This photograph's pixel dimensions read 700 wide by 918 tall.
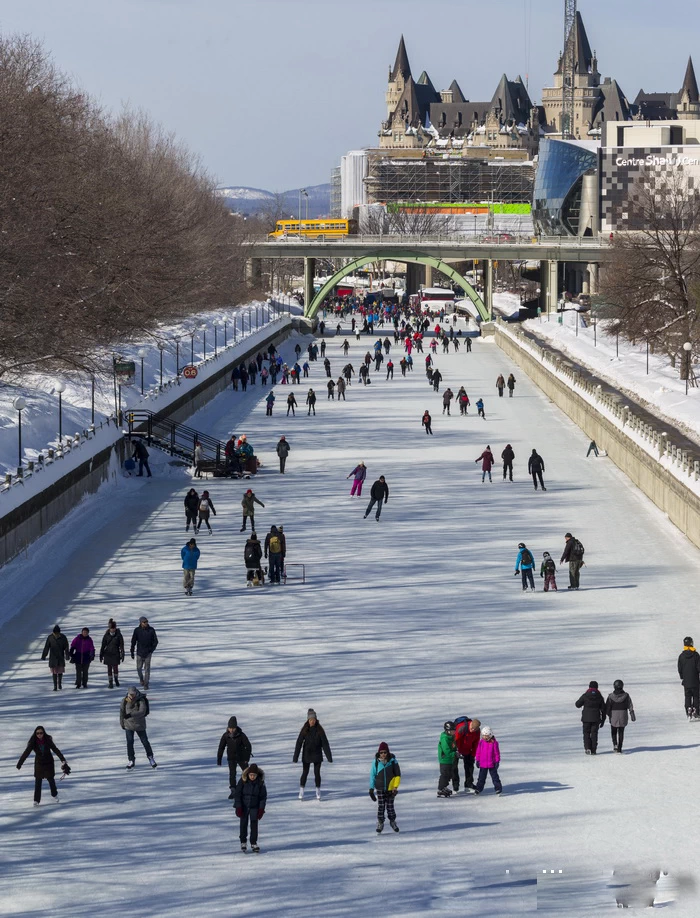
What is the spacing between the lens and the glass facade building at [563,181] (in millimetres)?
119750

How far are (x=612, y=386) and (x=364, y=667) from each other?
33.2 m

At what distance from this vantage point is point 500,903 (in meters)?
13.1

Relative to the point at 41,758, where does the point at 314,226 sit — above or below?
above

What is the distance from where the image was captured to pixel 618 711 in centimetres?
1691

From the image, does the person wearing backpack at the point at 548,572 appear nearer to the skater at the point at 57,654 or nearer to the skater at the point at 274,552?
the skater at the point at 274,552

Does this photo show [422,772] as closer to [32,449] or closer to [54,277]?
[32,449]

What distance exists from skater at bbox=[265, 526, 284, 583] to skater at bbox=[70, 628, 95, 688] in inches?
255

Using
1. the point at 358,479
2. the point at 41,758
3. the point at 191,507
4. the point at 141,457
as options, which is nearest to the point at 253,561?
the point at 191,507

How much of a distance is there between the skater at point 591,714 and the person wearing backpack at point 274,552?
974 cm

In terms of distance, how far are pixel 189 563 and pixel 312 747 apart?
32.7 ft

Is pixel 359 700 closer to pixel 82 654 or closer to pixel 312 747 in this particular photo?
pixel 82 654

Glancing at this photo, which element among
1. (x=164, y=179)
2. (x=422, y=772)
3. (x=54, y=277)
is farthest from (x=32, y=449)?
(x=164, y=179)

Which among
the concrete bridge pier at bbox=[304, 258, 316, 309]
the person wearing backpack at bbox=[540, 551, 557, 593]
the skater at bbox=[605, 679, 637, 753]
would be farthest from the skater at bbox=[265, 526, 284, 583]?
the concrete bridge pier at bbox=[304, 258, 316, 309]

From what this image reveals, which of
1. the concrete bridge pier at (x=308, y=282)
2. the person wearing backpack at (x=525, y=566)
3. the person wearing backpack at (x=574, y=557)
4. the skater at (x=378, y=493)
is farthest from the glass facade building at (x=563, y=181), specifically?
the person wearing backpack at (x=525, y=566)
